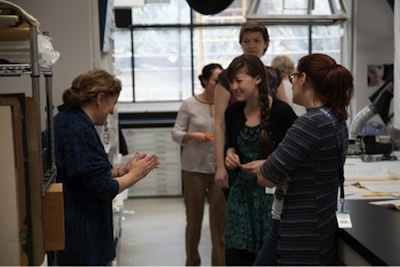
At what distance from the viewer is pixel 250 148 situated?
310 centimetres

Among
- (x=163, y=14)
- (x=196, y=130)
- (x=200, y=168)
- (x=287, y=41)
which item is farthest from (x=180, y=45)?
(x=200, y=168)

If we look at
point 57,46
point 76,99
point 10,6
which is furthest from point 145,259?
point 10,6

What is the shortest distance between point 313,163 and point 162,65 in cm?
657

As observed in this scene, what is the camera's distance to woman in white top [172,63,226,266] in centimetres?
440

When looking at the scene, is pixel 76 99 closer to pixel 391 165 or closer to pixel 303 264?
pixel 303 264

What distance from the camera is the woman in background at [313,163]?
225 cm

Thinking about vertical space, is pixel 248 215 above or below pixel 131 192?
above

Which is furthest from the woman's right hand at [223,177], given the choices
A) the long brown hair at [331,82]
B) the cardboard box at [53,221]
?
the cardboard box at [53,221]

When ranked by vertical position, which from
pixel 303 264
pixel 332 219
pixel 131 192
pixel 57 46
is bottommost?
pixel 131 192

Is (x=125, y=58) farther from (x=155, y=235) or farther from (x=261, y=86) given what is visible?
(x=261, y=86)

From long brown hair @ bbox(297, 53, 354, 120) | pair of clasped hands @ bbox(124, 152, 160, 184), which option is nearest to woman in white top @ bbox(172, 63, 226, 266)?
pair of clasped hands @ bbox(124, 152, 160, 184)

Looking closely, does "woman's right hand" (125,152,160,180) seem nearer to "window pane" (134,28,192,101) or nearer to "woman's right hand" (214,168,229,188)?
"woman's right hand" (214,168,229,188)

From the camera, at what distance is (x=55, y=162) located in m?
2.53

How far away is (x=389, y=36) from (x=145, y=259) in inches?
160
